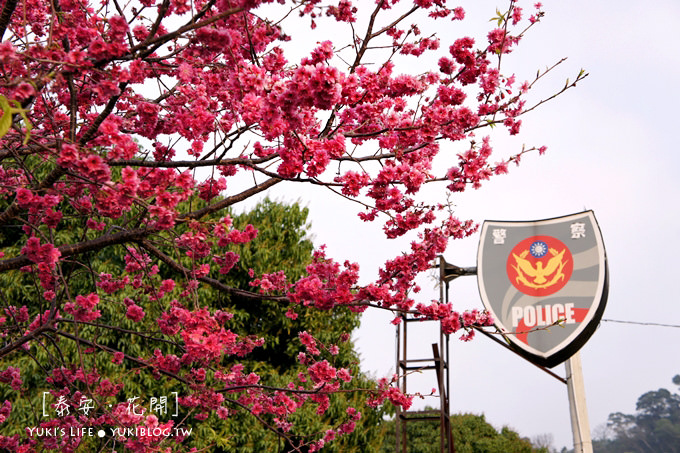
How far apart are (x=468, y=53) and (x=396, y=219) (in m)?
1.11

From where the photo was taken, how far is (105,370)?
791cm

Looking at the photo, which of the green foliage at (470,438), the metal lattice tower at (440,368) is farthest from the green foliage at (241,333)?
the green foliage at (470,438)

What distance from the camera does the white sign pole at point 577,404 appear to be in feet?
26.4

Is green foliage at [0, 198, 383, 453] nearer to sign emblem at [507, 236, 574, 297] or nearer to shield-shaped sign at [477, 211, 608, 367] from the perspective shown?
shield-shaped sign at [477, 211, 608, 367]

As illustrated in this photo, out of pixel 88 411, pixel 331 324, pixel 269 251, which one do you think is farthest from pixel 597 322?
pixel 88 411

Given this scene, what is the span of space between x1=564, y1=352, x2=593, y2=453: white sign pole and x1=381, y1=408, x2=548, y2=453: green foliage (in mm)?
8355

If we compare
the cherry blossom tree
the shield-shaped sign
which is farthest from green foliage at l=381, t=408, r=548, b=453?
the cherry blossom tree

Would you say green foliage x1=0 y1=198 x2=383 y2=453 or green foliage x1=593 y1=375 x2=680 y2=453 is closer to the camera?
green foliage x1=0 y1=198 x2=383 y2=453

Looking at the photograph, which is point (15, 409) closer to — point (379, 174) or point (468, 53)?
point (379, 174)

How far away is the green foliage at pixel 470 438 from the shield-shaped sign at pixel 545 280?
30.4ft

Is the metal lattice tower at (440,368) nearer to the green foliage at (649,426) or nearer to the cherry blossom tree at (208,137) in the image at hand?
the cherry blossom tree at (208,137)

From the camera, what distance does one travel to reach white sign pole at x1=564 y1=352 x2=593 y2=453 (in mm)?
8039

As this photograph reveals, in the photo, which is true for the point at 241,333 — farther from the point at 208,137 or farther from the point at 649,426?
the point at 649,426

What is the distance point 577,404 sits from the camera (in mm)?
8172
